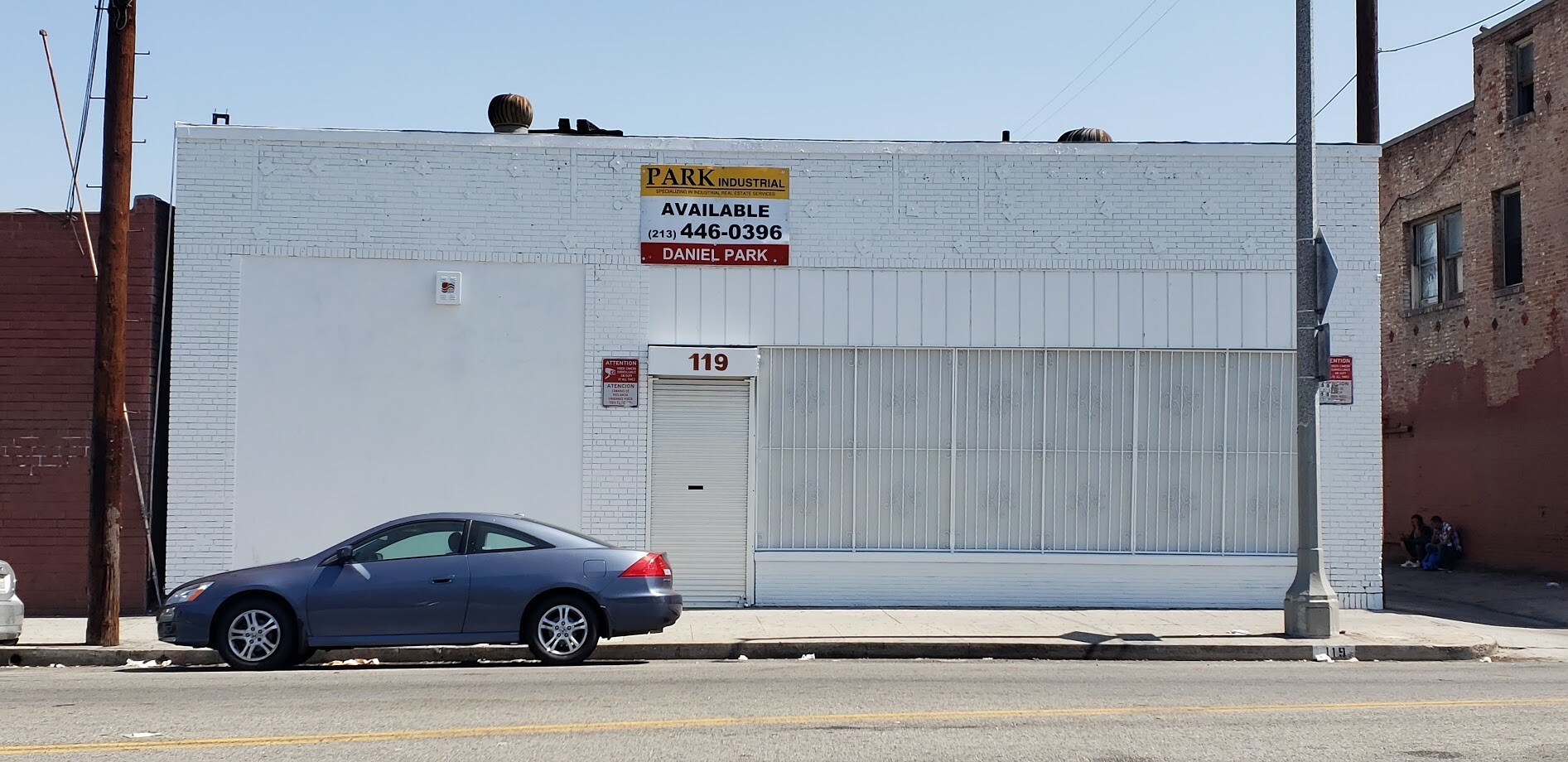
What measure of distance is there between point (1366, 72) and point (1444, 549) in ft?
25.4

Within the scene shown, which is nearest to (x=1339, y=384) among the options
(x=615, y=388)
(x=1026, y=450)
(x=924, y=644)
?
(x=1026, y=450)

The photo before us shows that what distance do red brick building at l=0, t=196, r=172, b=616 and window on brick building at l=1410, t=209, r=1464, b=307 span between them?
19.9 metres

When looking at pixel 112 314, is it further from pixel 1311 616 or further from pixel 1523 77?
pixel 1523 77

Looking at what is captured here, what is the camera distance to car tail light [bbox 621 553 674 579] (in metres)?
11.9

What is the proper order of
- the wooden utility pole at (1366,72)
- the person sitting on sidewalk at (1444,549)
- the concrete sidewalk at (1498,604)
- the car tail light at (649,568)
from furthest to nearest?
the person sitting on sidewalk at (1444,549) < the wooden utility pole at (1366,72) < the concrete sidewalk at (1498,604) < the car tail light at (649,568)

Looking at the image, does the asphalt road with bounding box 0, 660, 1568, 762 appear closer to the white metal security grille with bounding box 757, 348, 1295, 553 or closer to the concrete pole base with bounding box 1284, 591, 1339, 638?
the concrete pole base with bounding box 1284, 591, 1339, 638

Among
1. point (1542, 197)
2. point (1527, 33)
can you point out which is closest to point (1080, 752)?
point (1542, 197)

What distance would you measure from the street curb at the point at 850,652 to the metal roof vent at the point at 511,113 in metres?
6.90

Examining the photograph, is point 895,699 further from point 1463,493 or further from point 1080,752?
point 1463,493

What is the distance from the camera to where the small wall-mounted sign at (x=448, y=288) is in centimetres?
1581

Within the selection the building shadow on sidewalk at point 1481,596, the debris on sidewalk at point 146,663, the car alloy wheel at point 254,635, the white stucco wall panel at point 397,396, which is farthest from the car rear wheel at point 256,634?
the building shadow on sidewalk at point 1481,596

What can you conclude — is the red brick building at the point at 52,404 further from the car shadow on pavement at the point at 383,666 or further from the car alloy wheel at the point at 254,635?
the car alloy wheel at the point at 254,635

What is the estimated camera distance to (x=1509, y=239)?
21.9 metres

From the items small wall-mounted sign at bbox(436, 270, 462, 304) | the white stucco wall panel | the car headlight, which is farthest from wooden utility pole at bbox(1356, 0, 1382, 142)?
the car headlight
